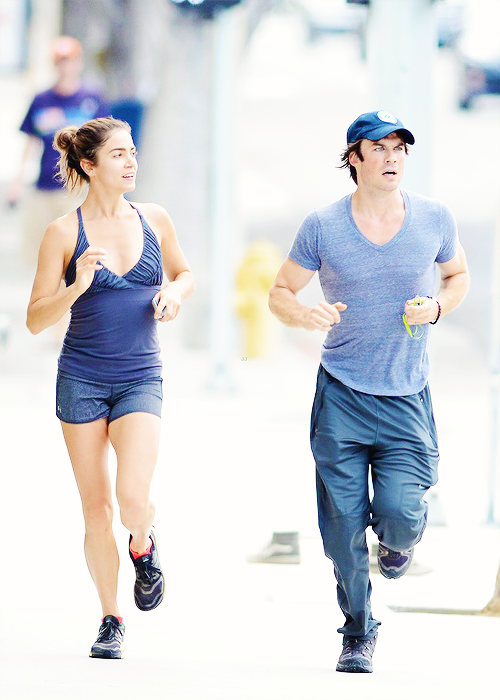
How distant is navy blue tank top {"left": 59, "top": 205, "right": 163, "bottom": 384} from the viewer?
421cm

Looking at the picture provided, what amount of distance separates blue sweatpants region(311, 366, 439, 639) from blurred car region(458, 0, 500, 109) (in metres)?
15.9

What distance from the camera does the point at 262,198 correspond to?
83.3 feet

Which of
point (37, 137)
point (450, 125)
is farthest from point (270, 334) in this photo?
point (450, 125)

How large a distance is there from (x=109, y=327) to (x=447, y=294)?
115 centimetres

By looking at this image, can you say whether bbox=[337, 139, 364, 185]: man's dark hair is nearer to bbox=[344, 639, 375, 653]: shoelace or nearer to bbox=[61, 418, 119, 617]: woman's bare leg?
bbox=[61, 418, 119, 617]: woman's bare leg

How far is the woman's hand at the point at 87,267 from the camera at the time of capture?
404 centimetres

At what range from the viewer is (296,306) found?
4172 mm

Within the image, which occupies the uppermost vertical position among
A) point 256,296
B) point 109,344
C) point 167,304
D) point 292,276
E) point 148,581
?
point 256,296

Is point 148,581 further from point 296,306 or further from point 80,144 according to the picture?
point 80,144

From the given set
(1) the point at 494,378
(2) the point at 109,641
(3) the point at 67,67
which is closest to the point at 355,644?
(2) the point at 109,641

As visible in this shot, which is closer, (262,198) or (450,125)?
(262,198)

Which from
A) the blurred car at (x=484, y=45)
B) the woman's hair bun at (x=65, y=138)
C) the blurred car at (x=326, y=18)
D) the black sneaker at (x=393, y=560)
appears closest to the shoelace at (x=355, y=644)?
the black sneaker at (x=393, y=560)

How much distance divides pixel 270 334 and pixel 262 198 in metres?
12.8

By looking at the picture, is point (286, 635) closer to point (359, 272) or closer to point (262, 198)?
point (359, 272)
